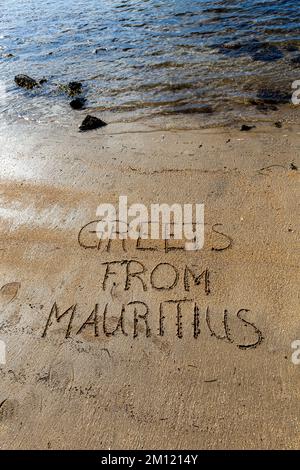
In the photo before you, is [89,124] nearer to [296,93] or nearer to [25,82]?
[25,82]

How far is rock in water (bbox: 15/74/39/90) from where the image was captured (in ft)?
23.9

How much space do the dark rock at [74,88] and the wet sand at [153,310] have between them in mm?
2450

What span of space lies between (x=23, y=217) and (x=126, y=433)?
253 centimetres

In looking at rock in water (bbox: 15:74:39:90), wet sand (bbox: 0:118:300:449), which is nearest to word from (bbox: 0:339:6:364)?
wet sand (bbox: 0:118:300:449)

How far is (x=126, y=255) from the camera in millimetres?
3748

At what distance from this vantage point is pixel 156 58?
7766mm

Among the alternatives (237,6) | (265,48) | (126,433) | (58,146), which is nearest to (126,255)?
(126,433)

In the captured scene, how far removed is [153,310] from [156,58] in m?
6.13

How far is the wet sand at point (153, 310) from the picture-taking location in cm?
269

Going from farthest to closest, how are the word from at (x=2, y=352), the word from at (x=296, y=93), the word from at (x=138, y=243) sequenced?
the word from at (x=296, y=93) → the word from at (x=138, y=243) → the word from at (x=2, y=352)

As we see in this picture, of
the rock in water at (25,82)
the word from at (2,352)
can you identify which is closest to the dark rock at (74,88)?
the rock in water at (25,82)

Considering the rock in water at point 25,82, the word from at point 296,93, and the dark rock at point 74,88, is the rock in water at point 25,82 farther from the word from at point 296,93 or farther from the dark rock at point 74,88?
the word from at point 296,93

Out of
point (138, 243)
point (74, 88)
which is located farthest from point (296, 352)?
point (74, 88)

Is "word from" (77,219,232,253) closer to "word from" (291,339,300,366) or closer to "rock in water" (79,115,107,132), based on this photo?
"word from" (291,339,300,366)
